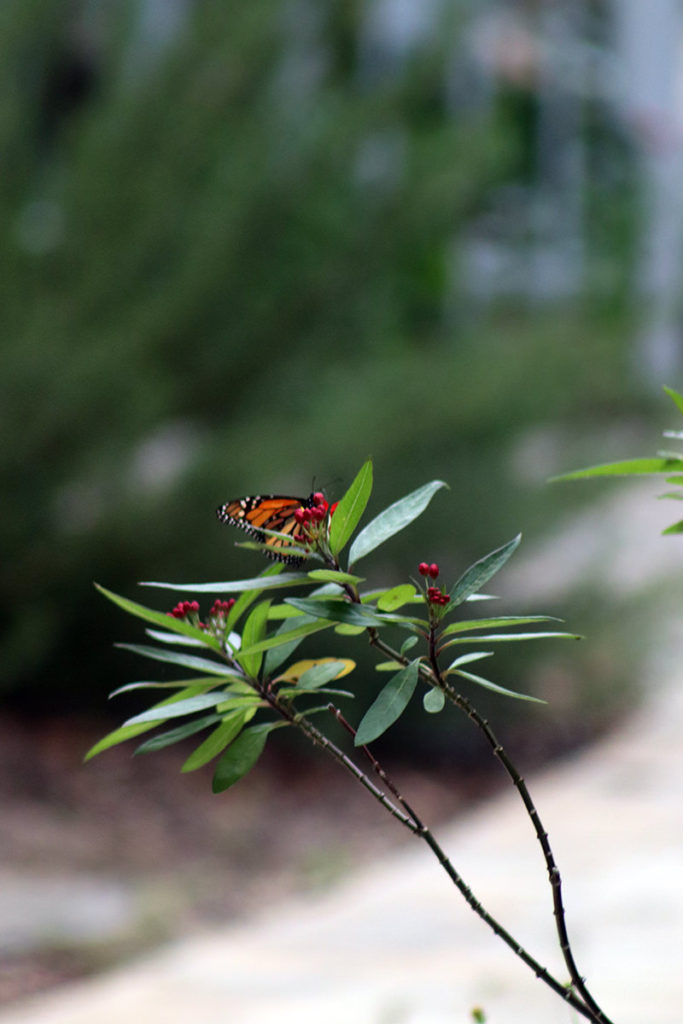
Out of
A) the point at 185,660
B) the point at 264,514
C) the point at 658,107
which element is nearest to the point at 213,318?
the point at 264,514

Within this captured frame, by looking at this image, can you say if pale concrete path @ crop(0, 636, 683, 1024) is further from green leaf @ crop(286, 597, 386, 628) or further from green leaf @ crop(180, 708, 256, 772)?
green leaf @ crop(286, 597, 386, 628)

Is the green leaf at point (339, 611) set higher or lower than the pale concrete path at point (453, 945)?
lower

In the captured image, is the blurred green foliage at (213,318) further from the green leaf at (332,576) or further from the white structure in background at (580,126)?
the white structure in background at (580,126)

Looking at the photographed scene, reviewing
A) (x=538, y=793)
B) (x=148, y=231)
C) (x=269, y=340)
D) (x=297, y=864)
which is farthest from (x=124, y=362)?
(x=538, y=793)

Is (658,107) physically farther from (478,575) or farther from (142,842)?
(478,575)

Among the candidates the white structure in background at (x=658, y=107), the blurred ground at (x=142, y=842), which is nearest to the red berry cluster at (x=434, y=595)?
the blurred ground at (x=142, y=842)

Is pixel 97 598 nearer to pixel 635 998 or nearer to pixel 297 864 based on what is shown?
pixel 297 864
